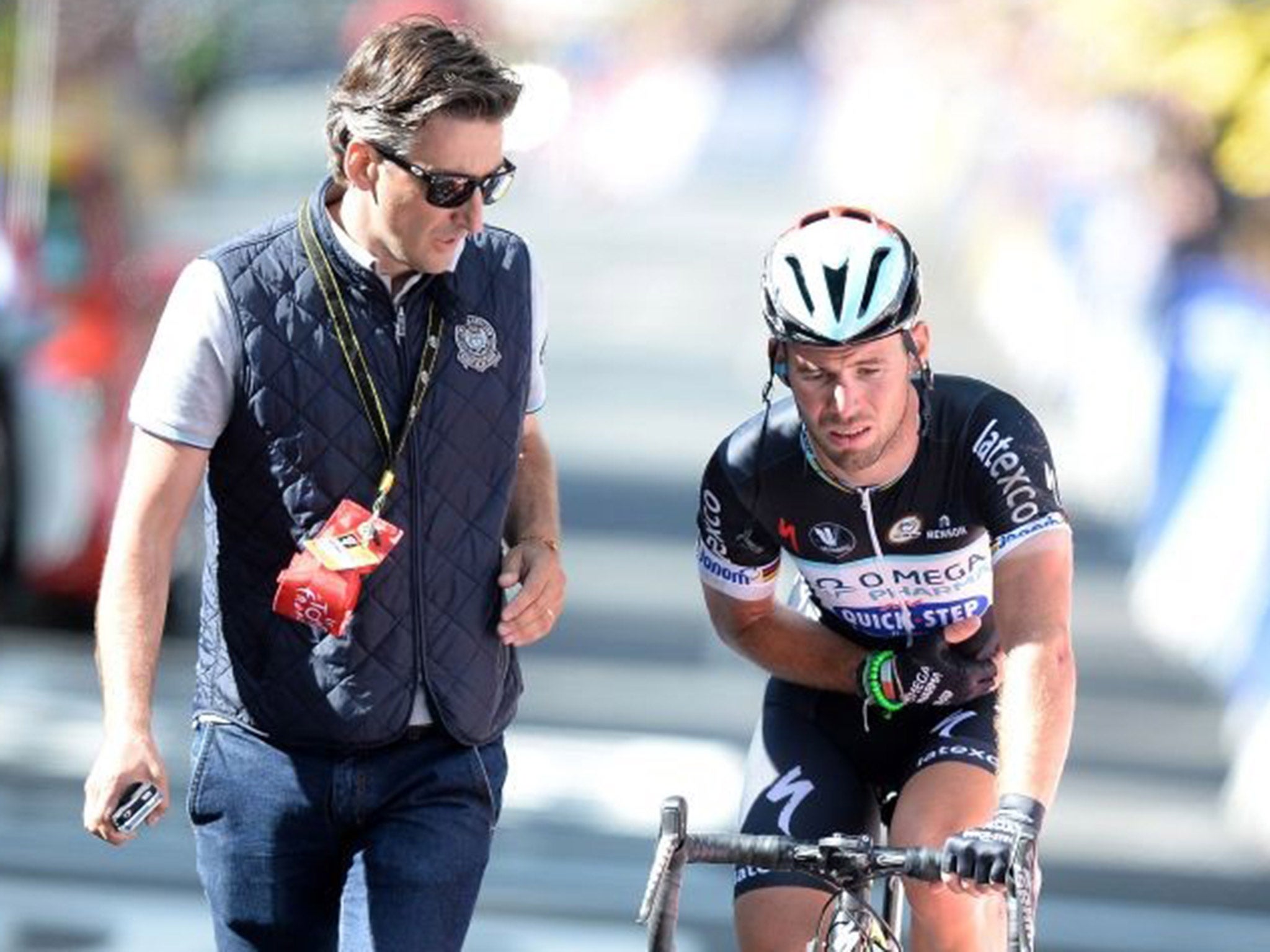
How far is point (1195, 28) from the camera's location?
49.1 ft

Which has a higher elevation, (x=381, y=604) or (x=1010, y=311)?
(x=1010, y=311)

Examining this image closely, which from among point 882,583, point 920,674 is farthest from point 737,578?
point 920,674

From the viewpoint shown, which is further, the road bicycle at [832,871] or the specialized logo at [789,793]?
the specialized logo at [789,793]

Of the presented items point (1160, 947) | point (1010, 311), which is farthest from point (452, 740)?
point (1010, 311)

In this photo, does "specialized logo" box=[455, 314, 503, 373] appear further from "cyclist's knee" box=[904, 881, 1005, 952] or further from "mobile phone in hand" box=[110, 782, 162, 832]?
"cyclist's knee" box=[904, 881, 1005, 952]

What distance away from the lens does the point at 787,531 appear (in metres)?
5.77

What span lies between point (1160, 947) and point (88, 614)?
772cm

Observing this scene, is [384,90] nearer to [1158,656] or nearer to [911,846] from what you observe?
[911,846]

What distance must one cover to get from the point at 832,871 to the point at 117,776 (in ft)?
3.78

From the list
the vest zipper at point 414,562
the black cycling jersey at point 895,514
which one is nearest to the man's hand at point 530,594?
the vest zipper at point 414,562

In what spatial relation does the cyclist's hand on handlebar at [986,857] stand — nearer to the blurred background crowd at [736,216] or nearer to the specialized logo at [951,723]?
the specialized logo at [951,723]

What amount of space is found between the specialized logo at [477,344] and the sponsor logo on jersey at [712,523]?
1.80ft

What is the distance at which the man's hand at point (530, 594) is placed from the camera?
5.44 meters

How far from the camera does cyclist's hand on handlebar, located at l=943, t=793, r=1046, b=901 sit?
482 centimetres
